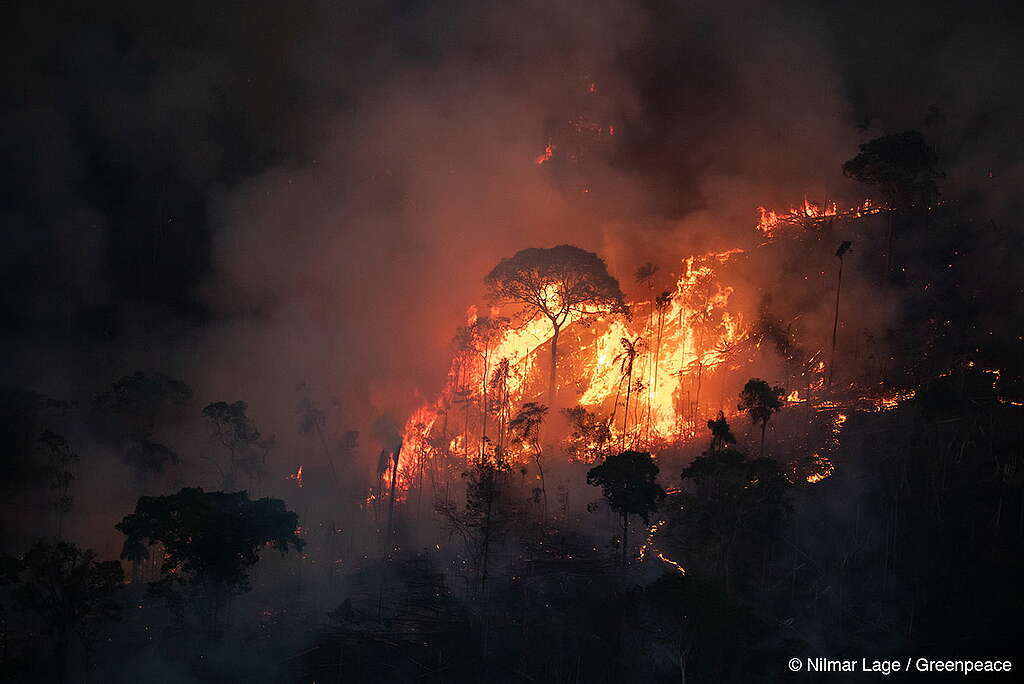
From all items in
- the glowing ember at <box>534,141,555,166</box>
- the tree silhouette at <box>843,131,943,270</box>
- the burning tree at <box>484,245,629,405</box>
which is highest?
the glowing ember at <box>534,141,555,166</box>

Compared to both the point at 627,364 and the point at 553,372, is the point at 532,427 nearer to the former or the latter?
the point at 553,372

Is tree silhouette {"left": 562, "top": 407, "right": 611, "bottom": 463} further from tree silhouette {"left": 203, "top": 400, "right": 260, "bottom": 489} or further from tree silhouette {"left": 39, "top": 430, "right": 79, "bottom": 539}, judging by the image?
tree silhouette {"left": 39, "top": 430, "right": 79, "bottom": 539}

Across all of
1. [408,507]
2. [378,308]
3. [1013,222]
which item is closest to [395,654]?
[408,507]

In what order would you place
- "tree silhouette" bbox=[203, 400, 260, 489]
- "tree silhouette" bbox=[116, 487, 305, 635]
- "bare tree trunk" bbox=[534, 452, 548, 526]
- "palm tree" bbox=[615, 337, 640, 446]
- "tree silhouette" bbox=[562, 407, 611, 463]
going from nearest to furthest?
"tree silhouette" bbox=[116, 487, 305, 635], "bare tree trunk" bbox=[534, 452, 548, 526], "tree silhouette" bbox=[562, 407, 611, 463], "palm tree" bbox=[615, 337, 640, 446], "tree silhouette" bbox=[203, 400, 260, 489]

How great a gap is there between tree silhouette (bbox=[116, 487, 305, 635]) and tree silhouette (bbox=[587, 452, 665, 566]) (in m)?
19.2

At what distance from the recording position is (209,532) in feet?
155

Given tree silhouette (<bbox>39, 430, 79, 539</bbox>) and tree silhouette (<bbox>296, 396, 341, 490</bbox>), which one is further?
tree silhouette (<bbox>296, 396, 341, 490</bbox>)

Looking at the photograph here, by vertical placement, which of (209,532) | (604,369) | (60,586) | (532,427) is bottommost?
(60,586)

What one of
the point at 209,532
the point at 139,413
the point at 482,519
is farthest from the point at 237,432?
the point at 482,519

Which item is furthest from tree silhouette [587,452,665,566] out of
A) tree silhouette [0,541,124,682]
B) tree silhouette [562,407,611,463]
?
tree silhouette [0,541,124,682]

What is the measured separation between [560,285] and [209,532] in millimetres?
37530

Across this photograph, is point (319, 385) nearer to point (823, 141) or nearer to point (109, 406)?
point (109, 406)

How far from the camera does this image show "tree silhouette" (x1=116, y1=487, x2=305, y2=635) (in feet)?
155

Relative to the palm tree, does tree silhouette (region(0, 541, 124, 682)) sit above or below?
below
